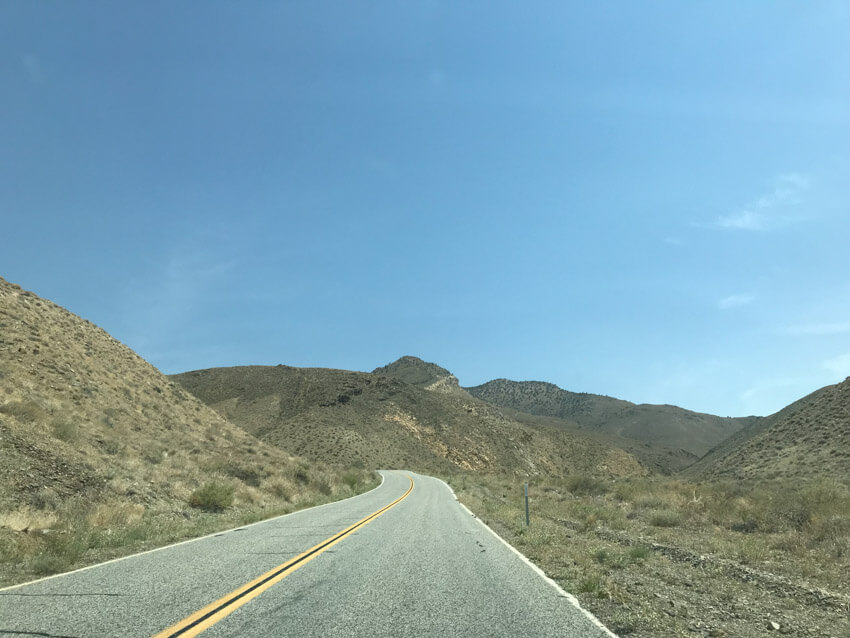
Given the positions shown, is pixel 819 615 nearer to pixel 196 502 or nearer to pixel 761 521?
pixel 761 521

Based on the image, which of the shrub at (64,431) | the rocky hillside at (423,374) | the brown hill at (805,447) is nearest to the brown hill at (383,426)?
the rocky hillside at (423,374)

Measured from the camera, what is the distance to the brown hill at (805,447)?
36438mm

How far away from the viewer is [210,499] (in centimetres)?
2048

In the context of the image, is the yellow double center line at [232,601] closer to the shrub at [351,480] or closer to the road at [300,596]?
the road at [300,596]

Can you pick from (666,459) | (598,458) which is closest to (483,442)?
(598,458)

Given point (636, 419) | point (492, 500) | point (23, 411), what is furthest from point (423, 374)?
point (23, 411)

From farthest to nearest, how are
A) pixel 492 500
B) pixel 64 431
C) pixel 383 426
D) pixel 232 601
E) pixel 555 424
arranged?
pixel 555 424 → pixel 383 426 → pixel 492 500 → pixel 64 431 → pixel 232 601

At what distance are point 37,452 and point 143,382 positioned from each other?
21.6m

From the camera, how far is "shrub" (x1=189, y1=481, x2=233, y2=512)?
20.3m

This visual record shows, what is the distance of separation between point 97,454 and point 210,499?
4.63 m

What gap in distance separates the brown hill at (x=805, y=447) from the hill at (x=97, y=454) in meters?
31.0

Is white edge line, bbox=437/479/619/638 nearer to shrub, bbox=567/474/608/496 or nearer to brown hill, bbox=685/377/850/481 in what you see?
shrub, bbox=567/474/608/496

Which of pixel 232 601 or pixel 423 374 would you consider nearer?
pixel 232 601

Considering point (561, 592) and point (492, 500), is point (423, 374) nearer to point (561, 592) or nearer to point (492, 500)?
point (492, 500)
